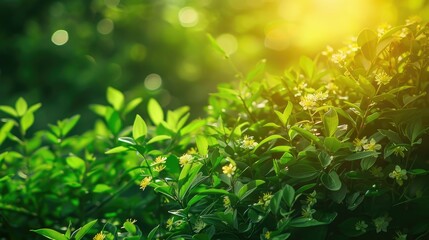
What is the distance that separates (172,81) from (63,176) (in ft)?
16.1

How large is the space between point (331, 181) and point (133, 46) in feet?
18.6

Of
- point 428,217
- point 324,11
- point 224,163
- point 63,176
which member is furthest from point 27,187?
point 324,11

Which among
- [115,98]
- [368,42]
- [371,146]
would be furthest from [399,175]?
[115,98]

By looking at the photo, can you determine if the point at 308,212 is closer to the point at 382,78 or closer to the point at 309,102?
the point at 309,102

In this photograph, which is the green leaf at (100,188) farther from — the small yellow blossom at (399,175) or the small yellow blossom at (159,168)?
the small yellow blossom at (399,175)

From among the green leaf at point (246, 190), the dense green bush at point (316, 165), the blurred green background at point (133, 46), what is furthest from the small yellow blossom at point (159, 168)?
the blurred green background at point (133, 46)

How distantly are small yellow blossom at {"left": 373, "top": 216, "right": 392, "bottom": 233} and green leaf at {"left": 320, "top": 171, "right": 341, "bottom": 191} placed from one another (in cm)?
16

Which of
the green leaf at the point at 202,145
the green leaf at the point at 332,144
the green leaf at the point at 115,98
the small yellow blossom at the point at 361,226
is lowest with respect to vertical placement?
the small yellow blossom at the point at 361,226

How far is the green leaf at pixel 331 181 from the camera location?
128cm

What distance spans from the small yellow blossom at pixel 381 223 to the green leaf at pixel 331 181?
0.16 meters

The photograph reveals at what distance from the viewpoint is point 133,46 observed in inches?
264

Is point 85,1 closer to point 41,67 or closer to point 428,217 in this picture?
point 41,67

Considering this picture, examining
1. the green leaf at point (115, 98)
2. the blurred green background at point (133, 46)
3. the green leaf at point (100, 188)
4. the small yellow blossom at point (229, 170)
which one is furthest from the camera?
the blurred green background at point (133, 46)

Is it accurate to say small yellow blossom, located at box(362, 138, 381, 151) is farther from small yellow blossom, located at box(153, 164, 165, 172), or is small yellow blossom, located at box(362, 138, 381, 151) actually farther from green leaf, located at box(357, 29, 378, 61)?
small yellow blossom, located at box(153, 164, 165, 172)
